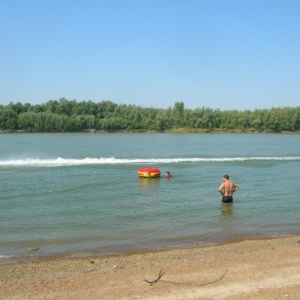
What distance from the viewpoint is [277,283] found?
31.1ft

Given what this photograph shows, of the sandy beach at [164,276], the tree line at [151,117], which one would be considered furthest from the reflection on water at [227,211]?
the tree line at [151,117]

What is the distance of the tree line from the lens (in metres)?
160

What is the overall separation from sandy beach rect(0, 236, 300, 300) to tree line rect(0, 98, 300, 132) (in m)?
147

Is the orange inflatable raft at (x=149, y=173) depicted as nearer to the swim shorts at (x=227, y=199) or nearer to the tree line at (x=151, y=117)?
the swim shorts at (x=227, y=199)

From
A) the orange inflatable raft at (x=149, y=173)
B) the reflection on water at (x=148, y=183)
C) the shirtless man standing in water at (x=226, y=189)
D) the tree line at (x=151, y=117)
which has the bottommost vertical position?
the reflection on water at (x=148, y=183)

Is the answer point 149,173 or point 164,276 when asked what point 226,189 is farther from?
point 149,173

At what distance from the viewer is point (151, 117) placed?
170625 mm

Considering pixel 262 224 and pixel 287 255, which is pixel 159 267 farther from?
pixel 262 224

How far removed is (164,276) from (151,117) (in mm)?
161253

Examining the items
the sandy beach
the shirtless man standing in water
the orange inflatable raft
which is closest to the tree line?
the orange inflatable raft

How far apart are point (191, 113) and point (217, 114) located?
10620 millimetres

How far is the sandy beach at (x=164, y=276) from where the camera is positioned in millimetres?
9078

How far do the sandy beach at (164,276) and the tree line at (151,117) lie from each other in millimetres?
147475

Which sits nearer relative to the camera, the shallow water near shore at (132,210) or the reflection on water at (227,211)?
the shallow water near shore at (132,210)
